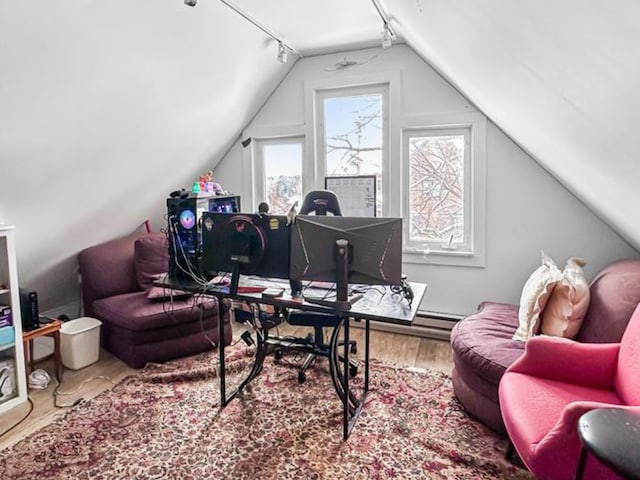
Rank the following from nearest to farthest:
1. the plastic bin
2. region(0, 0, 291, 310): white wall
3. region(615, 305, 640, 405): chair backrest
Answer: region(615, 305, 640, 405): chair backrest
region(0, 0, 291, 310): white wall
the plastic bin

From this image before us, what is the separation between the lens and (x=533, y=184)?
3254mm

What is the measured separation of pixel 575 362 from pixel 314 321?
144cm

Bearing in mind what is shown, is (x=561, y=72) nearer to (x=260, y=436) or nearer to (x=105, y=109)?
(x=260, y=436)

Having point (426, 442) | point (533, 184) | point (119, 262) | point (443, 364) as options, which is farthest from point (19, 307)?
point (533, 184)

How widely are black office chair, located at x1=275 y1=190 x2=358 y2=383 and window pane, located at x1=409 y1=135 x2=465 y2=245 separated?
1.17 meters

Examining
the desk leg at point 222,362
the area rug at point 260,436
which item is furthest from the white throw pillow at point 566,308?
the desk leg at point 222,362

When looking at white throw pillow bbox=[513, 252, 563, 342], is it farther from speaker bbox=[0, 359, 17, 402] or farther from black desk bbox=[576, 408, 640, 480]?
speaker bbox=[0, 359, 17, 402]

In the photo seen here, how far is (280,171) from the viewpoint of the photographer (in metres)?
4.26

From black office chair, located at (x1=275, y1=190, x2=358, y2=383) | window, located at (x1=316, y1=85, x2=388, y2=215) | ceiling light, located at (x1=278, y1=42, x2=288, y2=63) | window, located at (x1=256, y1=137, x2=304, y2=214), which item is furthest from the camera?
window, located at (x1=256, y1=137, x2=304, y2=214)

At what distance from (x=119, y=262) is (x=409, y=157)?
9.00 feet

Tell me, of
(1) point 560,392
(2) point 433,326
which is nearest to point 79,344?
(2) point 433,326

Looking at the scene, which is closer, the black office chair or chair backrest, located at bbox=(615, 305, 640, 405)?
chair backrest, located at bbox=(615, 305, 640, 405)

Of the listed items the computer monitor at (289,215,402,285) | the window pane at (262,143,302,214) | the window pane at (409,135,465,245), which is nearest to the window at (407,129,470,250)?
the window pane at (409,135,465,245)

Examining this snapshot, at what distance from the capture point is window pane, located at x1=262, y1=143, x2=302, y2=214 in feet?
13.7
